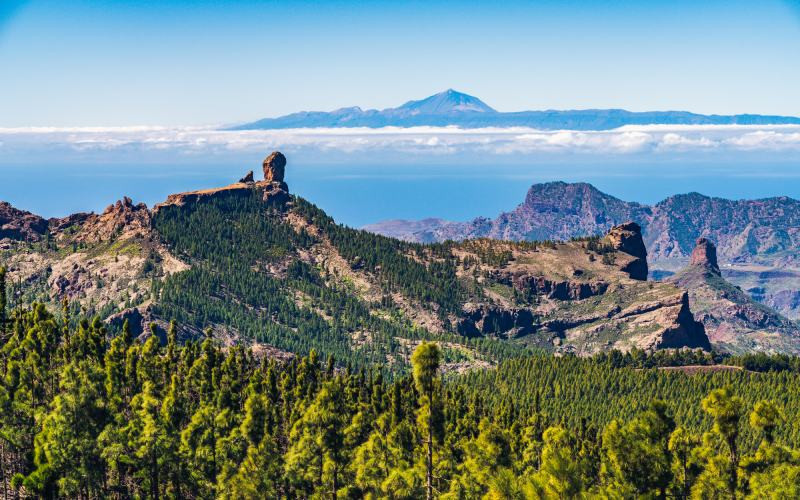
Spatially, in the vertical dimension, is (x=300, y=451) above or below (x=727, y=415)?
below

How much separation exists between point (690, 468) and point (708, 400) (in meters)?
13.6

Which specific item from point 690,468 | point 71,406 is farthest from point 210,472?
point 690,468

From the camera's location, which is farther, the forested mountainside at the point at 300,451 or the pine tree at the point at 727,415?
the forested mountainside at the point at 300,451

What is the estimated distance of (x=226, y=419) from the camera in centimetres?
13125

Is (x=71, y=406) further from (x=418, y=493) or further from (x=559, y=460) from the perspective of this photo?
(x=559, y=460)

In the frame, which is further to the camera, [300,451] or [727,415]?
[300,451]

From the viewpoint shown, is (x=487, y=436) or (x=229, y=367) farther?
(x=229, y=367)

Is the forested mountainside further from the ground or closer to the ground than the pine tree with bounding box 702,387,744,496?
closer to the ground

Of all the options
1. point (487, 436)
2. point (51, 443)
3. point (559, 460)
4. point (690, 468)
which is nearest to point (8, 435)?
point (51, 443)

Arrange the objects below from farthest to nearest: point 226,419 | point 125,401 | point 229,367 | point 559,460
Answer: point 229,367
point 125,401
point 226,419
point 559,460

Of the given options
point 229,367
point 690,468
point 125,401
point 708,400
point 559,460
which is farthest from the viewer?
point 229,367

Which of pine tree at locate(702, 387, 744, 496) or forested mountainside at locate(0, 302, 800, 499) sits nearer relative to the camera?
pine tree at locate(702, 387, 744, 496)

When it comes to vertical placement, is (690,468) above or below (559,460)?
below

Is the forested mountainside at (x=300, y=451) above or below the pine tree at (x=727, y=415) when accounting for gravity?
below
